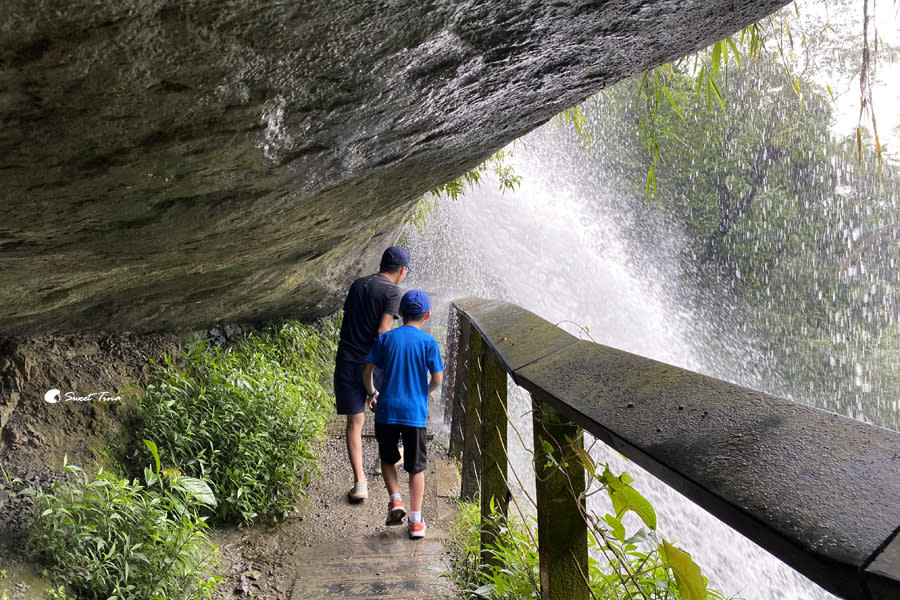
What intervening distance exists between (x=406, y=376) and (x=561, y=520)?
7.12 feet

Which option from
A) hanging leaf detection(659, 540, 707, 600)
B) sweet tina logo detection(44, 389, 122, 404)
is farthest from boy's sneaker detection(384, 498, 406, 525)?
hanging leaf detection(659, 540, 707, 600)

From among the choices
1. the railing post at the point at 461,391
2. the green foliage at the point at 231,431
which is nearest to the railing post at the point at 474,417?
the railing post at the point at 461,391

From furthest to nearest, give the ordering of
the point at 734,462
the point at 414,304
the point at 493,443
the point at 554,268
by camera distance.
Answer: the point at 554,268
the point at 414,304
the point at 493,443
the point at 734,462

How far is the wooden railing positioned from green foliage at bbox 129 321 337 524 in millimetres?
2720

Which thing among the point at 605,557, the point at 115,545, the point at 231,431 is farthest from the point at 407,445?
the point at 605,557

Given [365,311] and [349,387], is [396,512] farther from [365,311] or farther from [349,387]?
[365,311]

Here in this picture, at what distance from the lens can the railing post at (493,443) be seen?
100 inches

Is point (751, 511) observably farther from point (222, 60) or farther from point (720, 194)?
point (720, 194)

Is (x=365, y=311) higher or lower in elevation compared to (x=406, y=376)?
higher

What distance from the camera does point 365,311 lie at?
Answer: 165 inches

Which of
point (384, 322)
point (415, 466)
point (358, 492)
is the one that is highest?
point (384, 322)

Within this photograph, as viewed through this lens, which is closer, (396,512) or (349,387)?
(396,512)

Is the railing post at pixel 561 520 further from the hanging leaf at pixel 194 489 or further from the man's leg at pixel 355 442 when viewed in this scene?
the man's leg at pixel 355 442

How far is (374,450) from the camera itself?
Answer: 5.50 meters
